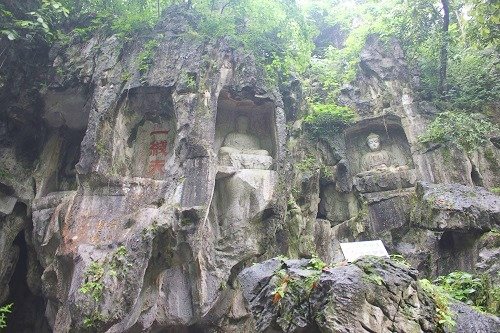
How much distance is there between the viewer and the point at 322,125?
13469mm

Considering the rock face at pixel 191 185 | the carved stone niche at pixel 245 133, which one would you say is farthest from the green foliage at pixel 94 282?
the carved stone niche at pixel 245 133

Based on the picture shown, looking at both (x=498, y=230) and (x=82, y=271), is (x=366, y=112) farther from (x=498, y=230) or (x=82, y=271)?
(x=82, y=271)

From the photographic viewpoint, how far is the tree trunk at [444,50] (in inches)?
483

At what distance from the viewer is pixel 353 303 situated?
14.3 ft

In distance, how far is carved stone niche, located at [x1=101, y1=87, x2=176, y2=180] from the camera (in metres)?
10.4

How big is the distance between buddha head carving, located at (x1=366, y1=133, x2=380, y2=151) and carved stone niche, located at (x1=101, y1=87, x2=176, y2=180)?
6.77 m

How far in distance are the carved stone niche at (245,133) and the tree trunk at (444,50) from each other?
5.80 meters

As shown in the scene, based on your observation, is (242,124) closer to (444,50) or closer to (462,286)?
(444,50)

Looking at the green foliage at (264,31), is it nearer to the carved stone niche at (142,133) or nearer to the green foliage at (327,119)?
the green foliage at (327,119)

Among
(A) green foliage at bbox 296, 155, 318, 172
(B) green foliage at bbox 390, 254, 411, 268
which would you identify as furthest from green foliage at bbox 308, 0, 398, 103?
(B) green foliage at bbox 390, 254, 411, 268

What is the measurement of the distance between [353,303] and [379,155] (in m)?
9.89

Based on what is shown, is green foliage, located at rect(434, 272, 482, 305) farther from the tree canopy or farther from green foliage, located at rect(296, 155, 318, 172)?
the tree canopy

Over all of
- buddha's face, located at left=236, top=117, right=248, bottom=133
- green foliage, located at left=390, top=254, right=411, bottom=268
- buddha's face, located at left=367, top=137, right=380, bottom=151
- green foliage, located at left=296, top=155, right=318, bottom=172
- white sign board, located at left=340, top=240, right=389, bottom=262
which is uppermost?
buddha's face, located at left=236, top=117, right=248, bottom=133

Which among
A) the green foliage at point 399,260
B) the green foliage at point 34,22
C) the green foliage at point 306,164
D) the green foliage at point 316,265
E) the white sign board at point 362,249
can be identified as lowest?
the green foliage at point 399,260
